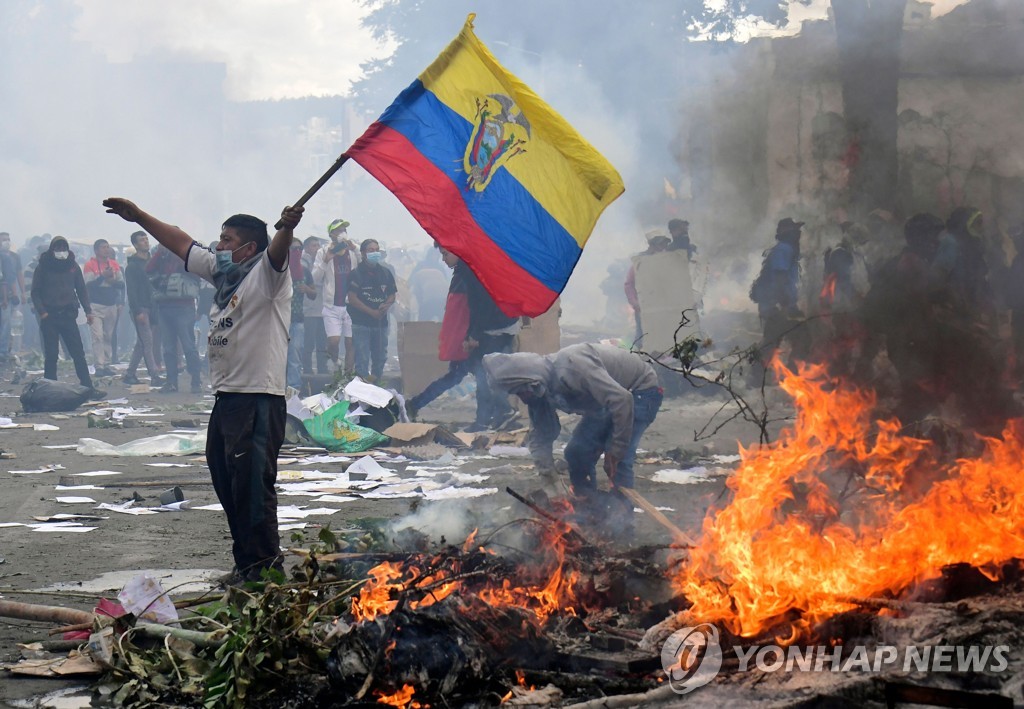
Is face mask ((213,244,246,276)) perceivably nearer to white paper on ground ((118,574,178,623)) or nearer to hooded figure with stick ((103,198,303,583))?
hooded figure with stick ((103,198,303,583))

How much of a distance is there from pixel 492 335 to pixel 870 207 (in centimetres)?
429

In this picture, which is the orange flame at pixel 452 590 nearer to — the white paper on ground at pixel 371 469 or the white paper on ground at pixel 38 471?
the white paper on ground at pixel 371 469

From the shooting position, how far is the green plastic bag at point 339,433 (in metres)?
10.8

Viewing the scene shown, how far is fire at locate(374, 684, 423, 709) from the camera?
368 cm

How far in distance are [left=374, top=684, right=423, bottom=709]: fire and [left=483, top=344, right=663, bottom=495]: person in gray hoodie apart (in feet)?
11.3

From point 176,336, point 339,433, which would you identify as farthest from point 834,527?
point 176,336

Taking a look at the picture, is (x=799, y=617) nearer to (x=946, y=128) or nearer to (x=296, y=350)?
(x=946, y=128)

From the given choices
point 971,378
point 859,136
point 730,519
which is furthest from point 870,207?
point 730,519

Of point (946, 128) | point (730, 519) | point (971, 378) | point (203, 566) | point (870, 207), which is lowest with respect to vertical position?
point (203, 566)

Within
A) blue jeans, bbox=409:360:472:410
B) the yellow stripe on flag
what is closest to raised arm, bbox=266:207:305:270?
the yellow stripe on flag

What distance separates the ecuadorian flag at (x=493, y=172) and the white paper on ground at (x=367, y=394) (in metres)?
6.21

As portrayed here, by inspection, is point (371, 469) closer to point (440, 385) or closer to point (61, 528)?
point (440, 385)

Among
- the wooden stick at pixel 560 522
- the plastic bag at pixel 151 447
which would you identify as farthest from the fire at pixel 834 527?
the plastic bag at pixel 151 447

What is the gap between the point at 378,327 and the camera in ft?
49.1
